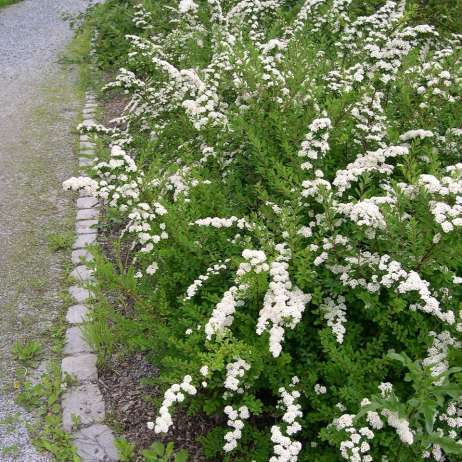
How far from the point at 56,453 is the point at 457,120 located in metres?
2.95

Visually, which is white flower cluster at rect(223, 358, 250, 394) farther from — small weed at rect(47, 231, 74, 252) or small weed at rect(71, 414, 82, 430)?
small weed at rect(47, 231, 74, 252)

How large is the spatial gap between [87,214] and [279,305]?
3110 millimetres

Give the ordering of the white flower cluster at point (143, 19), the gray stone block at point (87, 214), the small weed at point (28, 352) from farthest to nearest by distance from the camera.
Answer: the white flower cluster at point (143, 19) < the gray stone block at point (87, 214) < the small weed at point (28, 352)

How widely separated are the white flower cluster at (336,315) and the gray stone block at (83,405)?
1403mm

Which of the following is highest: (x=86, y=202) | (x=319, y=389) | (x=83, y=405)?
(x=319, y=389)

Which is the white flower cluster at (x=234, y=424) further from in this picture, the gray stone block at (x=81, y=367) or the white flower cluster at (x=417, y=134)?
the white flower cluster at (x=417, y=134)

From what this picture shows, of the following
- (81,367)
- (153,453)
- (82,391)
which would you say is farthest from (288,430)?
(81,367)

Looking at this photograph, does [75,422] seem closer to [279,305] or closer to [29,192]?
[279,305]

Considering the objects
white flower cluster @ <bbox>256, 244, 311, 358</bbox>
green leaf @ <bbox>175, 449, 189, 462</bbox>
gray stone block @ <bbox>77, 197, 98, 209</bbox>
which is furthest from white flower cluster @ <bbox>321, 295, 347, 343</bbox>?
gray stone block @ <bbox>77, 197, 98, 209</bbox>

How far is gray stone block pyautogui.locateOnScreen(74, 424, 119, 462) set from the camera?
9.23 ft

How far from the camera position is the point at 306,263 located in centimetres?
251

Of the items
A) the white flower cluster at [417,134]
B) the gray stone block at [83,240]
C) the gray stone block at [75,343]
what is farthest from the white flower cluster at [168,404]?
the gray stone block at [83,240]

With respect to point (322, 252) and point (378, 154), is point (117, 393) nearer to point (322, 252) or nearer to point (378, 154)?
point (322, 252)

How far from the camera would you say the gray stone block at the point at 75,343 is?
350 centimetres
